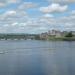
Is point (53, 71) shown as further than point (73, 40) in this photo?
No

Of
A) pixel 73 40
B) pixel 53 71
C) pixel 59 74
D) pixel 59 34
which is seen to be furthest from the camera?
pixel 73 40

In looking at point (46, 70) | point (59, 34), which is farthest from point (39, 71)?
point (59, 34)

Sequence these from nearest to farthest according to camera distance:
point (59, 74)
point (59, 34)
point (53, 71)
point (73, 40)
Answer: point (59, 74) → point (53, 71) → point (59, 34) → point (73, 40)

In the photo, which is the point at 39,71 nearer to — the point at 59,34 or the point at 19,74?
the point at 19,74

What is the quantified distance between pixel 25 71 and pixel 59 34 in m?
62.5

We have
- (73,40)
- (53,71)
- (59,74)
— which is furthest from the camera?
(73,40)

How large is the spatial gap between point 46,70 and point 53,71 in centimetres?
76

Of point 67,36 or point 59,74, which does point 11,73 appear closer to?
point 59,74

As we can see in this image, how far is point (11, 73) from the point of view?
17.6 metres

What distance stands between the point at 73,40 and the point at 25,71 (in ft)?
246

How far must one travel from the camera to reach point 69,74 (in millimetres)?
17125

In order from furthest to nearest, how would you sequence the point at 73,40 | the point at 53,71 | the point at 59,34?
the point at 73,40 → the point at 59,34 → the point at 53,71

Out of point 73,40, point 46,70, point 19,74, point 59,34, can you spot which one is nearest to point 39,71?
point 46,70

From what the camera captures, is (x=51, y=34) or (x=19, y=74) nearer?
(x=19, y=74)
